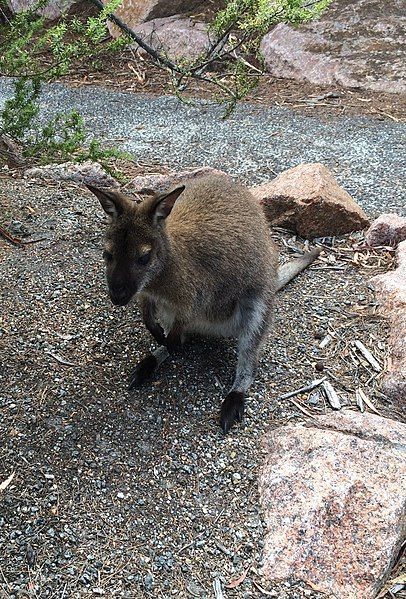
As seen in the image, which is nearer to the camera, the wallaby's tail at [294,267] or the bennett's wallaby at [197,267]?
the bennett's wallaby at [197,267]

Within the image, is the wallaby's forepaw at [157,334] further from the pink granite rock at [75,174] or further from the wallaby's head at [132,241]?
the pink granite rock at [75,174]

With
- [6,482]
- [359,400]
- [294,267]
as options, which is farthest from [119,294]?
[294,267]

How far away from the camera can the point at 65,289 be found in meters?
3.82

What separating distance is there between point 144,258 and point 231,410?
799 mm

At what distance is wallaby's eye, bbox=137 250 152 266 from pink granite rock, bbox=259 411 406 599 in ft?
3.16

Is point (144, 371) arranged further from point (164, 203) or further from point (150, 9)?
point (150, 9)

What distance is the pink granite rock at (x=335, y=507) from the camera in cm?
260

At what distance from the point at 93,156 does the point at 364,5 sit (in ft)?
22.7

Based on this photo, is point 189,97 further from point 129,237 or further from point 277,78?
point 129,237

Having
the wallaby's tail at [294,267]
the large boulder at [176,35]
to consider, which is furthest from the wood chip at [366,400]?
the large boulder at [176,35]

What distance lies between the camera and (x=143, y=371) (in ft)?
10.9

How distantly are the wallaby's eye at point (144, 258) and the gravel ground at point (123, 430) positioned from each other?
59 cm

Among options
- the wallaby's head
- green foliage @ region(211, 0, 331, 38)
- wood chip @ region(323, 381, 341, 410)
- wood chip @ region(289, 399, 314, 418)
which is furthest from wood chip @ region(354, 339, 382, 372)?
green foliage @ region(211, 0, 331, 38)

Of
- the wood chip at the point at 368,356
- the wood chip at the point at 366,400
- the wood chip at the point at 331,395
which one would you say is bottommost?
the wood chip at the point at 368,356
